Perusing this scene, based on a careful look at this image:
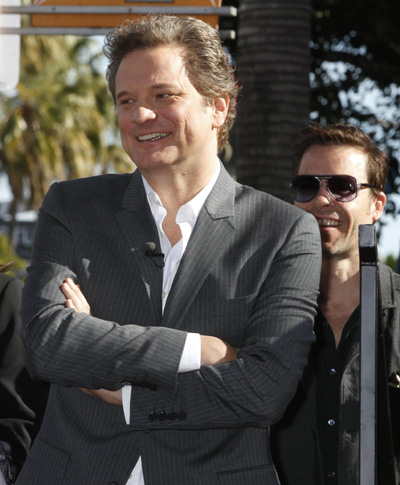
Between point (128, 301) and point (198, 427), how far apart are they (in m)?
0.50

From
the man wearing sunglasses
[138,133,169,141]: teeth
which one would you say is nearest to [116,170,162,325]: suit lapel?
[138,133,169,141]: teeth

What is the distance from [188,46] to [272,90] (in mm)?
4999

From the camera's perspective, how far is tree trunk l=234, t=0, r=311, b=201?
8.13 meters

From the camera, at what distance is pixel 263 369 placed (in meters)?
3.08

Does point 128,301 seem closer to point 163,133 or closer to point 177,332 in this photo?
point 177,332

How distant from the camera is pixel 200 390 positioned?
3014mm

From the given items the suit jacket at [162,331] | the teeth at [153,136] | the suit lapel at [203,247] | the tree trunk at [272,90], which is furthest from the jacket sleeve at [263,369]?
the tree trunk at [272,90]

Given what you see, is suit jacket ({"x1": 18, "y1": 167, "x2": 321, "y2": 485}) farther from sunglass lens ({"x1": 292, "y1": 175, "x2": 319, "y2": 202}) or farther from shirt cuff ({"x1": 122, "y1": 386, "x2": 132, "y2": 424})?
sunglass lens ({"x1": 292, "y1": 175, "x2": 319, "y2": 202})

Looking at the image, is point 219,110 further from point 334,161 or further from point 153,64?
point 334,161

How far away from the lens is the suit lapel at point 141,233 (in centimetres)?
316

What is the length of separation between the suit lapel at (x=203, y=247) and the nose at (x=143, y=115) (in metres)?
0.37

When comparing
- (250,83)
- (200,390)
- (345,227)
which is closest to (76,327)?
(200,390)

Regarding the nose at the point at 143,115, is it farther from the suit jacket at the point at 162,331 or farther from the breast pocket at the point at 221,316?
the breast pocket at the point at 221,316

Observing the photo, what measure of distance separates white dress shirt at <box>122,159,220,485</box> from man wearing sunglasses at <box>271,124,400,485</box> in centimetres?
84
